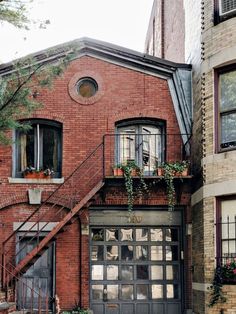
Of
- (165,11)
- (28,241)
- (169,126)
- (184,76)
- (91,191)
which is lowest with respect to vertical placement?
(28,241)

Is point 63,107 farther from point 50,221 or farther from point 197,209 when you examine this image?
point 197,209

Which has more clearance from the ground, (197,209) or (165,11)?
(165,11)

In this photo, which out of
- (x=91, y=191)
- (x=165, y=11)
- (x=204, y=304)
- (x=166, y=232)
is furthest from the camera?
(x=165, y=11)

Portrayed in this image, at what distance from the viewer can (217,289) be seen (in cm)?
1584

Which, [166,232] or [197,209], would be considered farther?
[166,232]

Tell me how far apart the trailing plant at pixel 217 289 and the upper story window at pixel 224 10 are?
248 inches

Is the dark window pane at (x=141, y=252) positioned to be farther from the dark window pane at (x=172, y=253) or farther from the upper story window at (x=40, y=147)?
the upper story window at (x=40, y=147)

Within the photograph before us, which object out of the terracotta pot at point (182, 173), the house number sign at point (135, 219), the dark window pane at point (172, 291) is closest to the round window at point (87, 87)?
the terracotta pot at point (182, 173)

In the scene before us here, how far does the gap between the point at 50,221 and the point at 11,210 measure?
1.14 m

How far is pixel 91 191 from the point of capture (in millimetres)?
17812

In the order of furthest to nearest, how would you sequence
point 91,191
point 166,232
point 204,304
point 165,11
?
point 165,11 < point 166,232 < point 91,191 < point 204,304

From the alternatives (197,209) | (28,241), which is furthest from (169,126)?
(28,241)

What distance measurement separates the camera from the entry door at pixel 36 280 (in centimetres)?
1841

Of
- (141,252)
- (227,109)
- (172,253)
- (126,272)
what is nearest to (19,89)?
(227,109)
